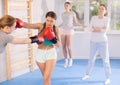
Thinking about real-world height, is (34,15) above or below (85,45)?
above

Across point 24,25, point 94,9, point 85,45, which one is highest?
point 94,9

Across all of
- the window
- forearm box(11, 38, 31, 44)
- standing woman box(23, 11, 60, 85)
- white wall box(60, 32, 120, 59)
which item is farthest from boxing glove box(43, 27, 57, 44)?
the window

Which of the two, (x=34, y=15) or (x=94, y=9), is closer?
(x=34, y=15)

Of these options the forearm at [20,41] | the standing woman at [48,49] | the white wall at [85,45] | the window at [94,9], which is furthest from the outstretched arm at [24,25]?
the window at [94,9]

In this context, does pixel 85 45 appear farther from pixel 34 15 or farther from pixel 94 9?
pixel 34 15

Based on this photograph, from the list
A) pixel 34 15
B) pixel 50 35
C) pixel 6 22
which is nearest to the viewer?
pixel 6 22

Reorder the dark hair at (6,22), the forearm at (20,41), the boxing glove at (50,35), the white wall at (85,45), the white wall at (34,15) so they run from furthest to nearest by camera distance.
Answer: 1. the white wall at (85,45)
2. the white wall at (34,15)
3. the boxing glove at (50,35)
4. the forearm at (20,41)
5. the dark hair at (6,22)

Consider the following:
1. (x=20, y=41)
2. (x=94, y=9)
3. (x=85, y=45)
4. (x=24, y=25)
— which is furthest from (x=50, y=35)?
(x=94, y=9)

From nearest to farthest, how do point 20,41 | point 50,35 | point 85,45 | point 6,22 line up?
point 6,22 → point 20,41 → point 50,35 → point 85,45

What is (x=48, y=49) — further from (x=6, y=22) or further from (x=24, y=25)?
(x=6, y=22)

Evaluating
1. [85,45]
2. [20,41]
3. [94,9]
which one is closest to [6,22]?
[20,41]

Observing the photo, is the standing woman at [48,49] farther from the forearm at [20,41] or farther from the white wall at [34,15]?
the white wall at [34,15]

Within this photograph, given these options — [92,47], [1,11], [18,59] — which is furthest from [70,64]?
[1,11]

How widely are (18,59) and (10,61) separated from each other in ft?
1.16
